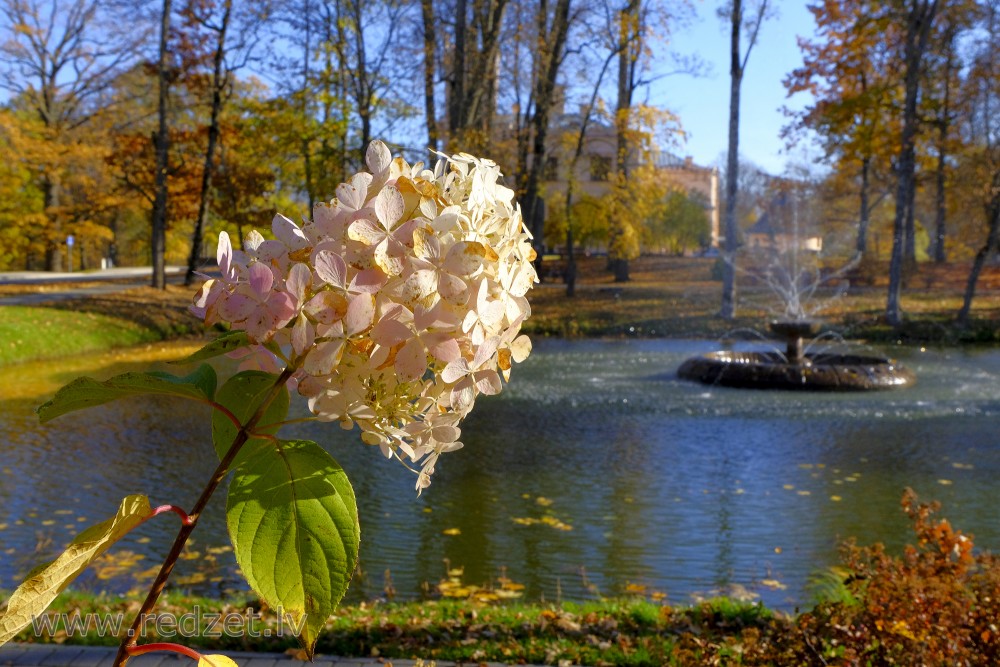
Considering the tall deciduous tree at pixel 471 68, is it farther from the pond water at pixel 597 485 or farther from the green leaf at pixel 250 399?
the green leaf at pixel 250 399

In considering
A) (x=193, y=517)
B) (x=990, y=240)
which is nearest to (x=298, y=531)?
(x=193, y=517)

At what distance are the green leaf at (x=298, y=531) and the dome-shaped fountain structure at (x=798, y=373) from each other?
12.5 metres

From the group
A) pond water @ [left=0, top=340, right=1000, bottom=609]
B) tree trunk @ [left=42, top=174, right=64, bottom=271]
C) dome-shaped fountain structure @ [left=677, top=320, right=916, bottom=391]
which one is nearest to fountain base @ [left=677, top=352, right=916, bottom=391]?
dome-shaped fountain structure @ [left=677, top=320, right=916, bottom=391]

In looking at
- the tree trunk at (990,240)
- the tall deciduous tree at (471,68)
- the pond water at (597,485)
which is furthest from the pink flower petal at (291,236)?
the tree trunk at (990,240)

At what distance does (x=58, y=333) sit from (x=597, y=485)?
12809 millimetres

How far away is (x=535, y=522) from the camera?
6969 millimetres

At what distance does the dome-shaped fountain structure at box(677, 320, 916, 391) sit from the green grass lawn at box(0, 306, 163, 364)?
35.5 feet

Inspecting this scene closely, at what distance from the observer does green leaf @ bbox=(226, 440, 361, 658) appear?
112cm

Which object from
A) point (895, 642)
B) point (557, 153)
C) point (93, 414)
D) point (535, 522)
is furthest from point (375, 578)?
point (557, 153)

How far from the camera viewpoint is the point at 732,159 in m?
23.0

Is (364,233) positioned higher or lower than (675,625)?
higher

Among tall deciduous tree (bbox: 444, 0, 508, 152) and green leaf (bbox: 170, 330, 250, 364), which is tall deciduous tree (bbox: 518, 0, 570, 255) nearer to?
tall deciduous tree (bbox: 444, 0, 508, 152)

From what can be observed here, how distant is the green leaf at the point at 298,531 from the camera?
3.68 ft

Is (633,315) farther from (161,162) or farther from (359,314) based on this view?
(359,314)
